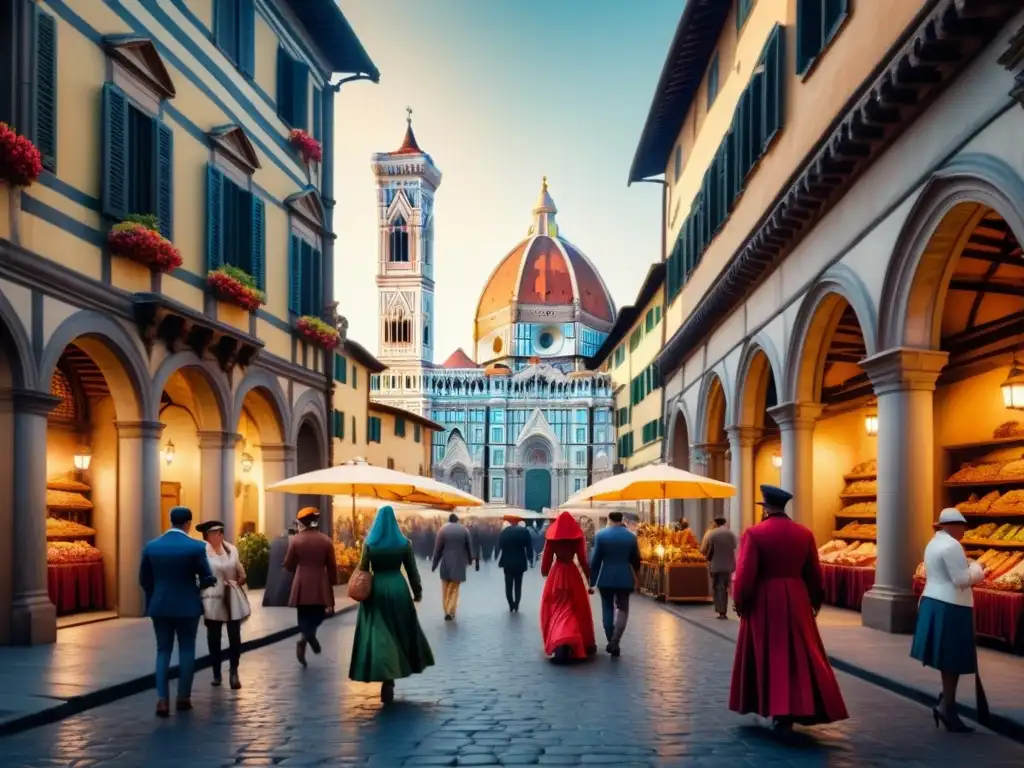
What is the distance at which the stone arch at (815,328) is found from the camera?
1694 centimetres

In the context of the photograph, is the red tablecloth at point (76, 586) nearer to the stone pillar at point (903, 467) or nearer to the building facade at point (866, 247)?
the building facade at point (866, 247)

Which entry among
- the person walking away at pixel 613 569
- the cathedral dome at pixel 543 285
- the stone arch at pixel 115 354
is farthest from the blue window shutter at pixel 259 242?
the cathedral dome at pixel 543 285

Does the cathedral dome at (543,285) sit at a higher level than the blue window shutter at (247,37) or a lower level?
higher

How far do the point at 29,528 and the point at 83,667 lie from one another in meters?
3.10

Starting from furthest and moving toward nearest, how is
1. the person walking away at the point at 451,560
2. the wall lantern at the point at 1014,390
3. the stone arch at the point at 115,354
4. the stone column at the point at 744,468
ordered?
the stone column at the point at 744,468 < the person walking away at the point at 451,560 < the stone arch at the point at 115,354 < the wall lantern at the point at 1014,390

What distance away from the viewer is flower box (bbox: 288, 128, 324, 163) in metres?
27.3

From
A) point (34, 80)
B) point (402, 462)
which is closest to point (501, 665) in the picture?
point (34, 80)

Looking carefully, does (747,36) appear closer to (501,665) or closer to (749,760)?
(501,665)

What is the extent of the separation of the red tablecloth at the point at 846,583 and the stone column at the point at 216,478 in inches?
415

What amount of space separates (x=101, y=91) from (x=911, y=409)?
11.5 meters

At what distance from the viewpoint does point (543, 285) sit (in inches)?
5157

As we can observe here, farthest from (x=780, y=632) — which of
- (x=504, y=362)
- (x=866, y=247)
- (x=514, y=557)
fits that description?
(x=504, y=362)

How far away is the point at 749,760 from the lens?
812cm

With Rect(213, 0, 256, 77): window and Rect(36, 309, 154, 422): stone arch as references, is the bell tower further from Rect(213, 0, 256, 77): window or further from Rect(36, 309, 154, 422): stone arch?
Rect(36, 309, 154, 422): stone arch
